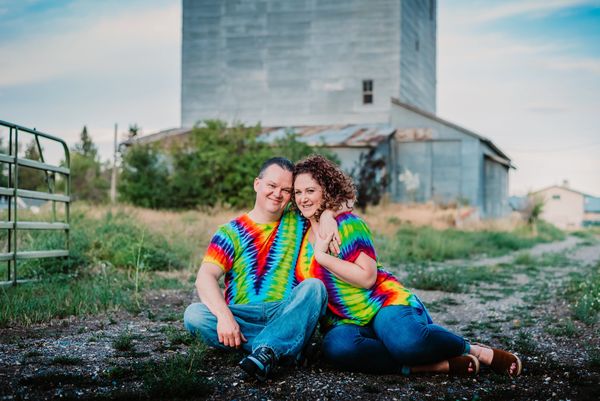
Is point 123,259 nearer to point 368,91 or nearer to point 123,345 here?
point 123,345

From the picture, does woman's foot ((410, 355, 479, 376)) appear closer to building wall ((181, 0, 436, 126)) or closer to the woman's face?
the woman's face

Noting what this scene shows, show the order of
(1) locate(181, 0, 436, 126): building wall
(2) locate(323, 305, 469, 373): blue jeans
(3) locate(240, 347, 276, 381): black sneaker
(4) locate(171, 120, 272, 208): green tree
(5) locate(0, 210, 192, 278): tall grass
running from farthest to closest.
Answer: (1) locate(181, 0, 436, 126): building wall
(4) locate(171, 120, 272, 208): green tree
(5) locate(0, 210, 192, 278): tall grass
(2) locate(323, 305, 469, 373): blue jeans
(3) locate(240, 347, 276, 381): black sneaker

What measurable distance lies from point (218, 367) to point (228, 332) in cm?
33

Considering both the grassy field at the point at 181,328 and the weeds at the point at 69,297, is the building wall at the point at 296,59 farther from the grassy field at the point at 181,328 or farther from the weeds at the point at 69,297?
the weeds at the point at 69,297

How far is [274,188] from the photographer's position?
4.08 m

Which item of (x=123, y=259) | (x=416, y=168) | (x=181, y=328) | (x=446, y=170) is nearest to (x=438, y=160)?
(x=446, y=170)

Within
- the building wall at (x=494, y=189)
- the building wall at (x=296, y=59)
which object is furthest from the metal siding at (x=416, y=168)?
the building wall at (x=494, y=189)

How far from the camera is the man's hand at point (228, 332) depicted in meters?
3.75

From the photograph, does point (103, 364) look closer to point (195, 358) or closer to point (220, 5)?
point (195, 358)

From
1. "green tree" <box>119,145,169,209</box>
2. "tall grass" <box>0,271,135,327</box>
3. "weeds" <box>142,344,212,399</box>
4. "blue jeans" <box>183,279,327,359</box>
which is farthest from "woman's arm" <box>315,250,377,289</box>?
"green tree" <box>119,145,169,209</box>

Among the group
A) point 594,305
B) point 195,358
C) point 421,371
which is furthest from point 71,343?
point 594,305

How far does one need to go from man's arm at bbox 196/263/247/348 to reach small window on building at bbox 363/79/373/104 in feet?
66.1

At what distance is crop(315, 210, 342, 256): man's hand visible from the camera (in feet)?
12.6

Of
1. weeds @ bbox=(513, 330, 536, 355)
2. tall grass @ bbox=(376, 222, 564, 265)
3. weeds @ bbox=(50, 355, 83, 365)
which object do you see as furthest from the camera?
tall grass @ bbox=(376, 222, 564, 265)
